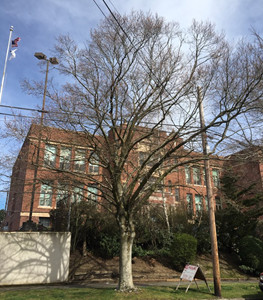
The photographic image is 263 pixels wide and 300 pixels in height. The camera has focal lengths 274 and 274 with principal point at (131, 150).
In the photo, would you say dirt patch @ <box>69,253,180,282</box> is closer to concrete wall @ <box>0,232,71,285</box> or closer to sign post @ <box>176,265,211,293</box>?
concrete wall @ <box>0,232,71,285</box>

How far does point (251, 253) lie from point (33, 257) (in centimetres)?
1355

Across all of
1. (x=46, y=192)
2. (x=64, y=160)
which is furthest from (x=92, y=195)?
(x=64, y=160)

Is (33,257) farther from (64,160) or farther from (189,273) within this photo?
(189,273)

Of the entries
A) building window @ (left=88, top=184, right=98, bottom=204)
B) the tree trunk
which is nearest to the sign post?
the tree trunk

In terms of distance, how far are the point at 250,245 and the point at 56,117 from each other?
15.1 metres

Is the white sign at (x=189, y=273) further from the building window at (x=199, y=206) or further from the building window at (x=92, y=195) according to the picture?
the building window at (x=199, y=206)

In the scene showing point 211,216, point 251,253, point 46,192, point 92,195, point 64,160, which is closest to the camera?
point 211,216

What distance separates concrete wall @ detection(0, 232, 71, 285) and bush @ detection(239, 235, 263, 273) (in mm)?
11797

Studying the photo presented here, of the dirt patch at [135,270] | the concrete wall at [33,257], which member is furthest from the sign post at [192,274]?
the concrete wall at [33,257]

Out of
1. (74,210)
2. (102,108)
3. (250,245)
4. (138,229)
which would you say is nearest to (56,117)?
(102,108)

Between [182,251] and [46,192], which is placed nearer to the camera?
[46,192]

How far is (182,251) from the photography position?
16406 mm

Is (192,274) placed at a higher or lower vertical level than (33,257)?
lower

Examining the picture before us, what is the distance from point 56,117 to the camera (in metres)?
11.8
